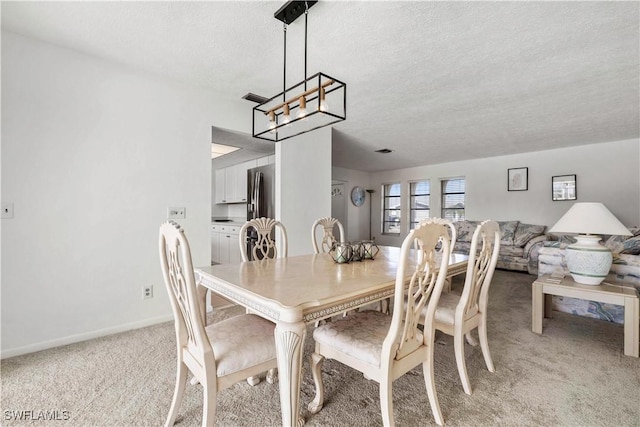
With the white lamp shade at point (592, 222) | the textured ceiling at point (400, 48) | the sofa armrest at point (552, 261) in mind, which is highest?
the textured ceiling at point (400, 48)

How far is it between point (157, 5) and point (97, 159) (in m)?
1.34

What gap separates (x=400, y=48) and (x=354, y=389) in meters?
2.36

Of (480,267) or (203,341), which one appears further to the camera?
(480,267)

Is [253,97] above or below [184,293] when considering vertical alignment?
above

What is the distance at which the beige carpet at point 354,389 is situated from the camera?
1.47 m

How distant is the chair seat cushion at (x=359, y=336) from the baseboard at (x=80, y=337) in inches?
75.3

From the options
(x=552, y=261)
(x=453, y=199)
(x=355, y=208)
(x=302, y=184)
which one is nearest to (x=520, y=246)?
(x=453, y=199)

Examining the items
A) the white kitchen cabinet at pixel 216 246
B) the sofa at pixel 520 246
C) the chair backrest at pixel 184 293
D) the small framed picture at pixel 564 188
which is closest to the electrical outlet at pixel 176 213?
the chair backrest at pixel 184 293

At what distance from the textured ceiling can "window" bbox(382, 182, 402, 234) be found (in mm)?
4347

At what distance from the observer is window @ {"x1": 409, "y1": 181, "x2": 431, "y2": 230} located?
730cm

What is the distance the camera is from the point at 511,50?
218cm

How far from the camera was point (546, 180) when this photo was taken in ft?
17.8

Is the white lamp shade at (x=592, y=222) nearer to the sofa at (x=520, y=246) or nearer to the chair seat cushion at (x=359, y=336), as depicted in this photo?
the chair seat cushion at (x=359, y=336)

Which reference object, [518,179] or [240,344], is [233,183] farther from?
[518,179]
